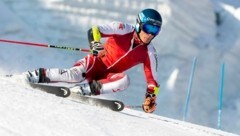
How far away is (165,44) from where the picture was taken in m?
13.1

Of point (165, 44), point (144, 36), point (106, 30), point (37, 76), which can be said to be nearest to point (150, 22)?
point (144, 36)

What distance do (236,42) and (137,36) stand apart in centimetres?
809

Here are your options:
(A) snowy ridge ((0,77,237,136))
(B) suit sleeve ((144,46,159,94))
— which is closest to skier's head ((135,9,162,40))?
(B) suit sleeve ((144,46,159,94))

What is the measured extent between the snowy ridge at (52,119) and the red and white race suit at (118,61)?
5.64 ft

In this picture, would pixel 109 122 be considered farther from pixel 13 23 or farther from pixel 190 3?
pixel 190 3

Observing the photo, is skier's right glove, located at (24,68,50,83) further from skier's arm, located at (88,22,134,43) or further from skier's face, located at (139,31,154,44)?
skier's face, located at (139,31,154,44)

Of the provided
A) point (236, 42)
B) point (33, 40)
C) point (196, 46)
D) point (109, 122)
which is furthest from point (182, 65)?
point (109, 122)

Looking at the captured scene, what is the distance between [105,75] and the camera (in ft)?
23.1

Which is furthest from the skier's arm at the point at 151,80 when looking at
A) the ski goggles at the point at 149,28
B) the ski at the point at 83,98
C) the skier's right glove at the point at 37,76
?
the skier's right glove at the point at 37,76

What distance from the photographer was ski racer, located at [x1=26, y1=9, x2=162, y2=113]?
21.9ft

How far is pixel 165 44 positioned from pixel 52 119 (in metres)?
9.17

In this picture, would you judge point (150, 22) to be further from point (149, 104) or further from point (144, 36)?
point (149, 104)

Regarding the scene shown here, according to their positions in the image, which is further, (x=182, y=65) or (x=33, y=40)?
(x=182, y=65)

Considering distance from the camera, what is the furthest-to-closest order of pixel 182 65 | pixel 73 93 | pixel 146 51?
pixel 182 65
pixel 146 51
pixel 73 93
